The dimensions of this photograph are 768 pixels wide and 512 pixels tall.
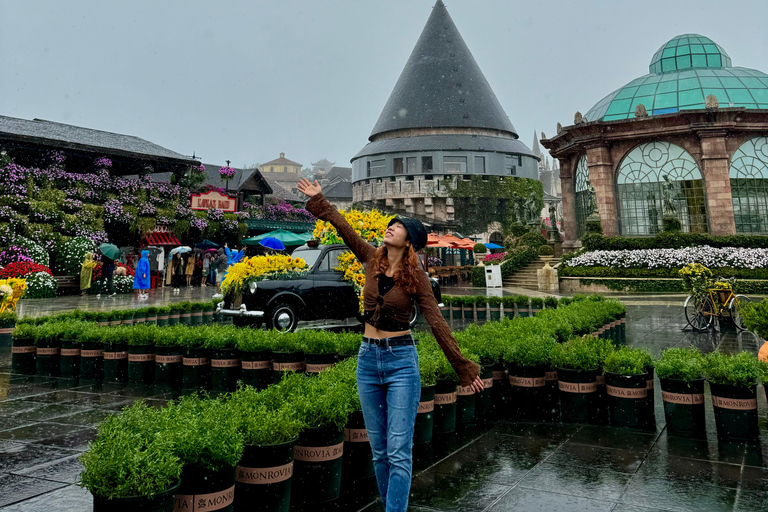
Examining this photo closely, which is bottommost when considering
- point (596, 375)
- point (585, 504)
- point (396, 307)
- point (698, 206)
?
point (585, 504)

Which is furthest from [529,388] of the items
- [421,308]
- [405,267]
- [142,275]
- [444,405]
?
[142,275]

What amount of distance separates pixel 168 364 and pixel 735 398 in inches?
269

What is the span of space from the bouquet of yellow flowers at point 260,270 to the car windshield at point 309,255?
0.31 m

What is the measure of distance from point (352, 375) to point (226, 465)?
1.70 meters

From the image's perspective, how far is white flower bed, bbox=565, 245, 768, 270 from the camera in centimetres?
2180

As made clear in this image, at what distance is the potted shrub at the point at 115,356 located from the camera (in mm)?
7609

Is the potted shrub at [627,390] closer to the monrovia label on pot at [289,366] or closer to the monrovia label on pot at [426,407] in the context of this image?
the monrovia label on pot at [426,407]

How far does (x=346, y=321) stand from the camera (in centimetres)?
1271

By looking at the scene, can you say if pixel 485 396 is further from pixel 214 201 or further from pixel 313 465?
pixel 214 201

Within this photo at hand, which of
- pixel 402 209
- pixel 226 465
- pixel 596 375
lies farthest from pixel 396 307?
pixel 402 209

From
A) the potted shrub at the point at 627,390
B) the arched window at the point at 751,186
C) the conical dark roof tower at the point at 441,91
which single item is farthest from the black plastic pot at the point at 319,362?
the conical dark roof tower at the point at 441,91

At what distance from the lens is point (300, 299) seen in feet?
36.2

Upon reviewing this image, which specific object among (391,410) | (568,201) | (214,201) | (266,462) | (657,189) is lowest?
(266,462)

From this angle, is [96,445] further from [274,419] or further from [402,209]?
[402,209]
